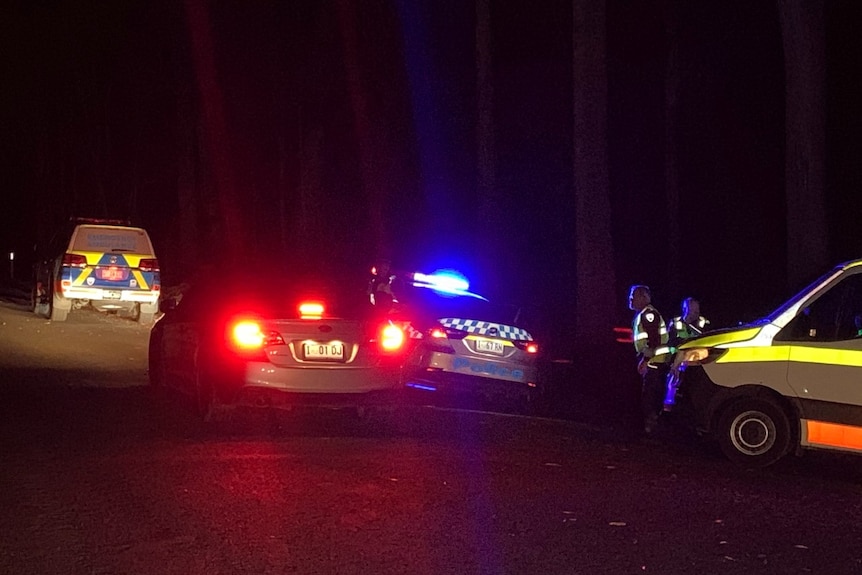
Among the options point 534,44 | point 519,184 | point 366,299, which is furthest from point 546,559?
point 519,184

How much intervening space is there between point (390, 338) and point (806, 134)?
22.5ft

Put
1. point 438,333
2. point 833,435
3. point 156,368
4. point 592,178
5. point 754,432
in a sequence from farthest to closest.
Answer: point 592,178, point 156,368, point 438,333, point 754,432, point 833,435

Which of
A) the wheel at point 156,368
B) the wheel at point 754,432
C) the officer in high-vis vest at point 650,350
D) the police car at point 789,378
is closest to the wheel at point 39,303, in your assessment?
the wheel at point 156,368

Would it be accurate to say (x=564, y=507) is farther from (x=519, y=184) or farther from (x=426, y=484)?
(x=519, y=184)

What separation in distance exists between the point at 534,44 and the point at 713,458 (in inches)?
884

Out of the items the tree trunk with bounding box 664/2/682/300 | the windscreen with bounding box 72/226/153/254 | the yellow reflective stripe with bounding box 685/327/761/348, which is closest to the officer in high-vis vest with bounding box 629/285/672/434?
the yellow reflective stripe with bounding box 685/327/761/348

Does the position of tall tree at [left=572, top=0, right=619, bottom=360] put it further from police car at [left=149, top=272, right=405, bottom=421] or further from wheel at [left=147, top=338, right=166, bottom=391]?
police car at [left=149, top=272, right=405, bottom=421]

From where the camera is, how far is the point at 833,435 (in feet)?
33.6

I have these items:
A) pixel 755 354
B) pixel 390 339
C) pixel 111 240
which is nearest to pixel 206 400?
pixel 390 339

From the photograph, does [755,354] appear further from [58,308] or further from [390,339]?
[58,308]

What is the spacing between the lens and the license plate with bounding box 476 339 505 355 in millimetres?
13602

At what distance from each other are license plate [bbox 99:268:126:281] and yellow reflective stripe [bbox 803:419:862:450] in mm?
15163

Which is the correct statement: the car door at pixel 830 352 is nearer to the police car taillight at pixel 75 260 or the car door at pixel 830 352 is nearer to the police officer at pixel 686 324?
the police officer at pixel 686 324

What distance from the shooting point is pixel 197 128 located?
4016cm
